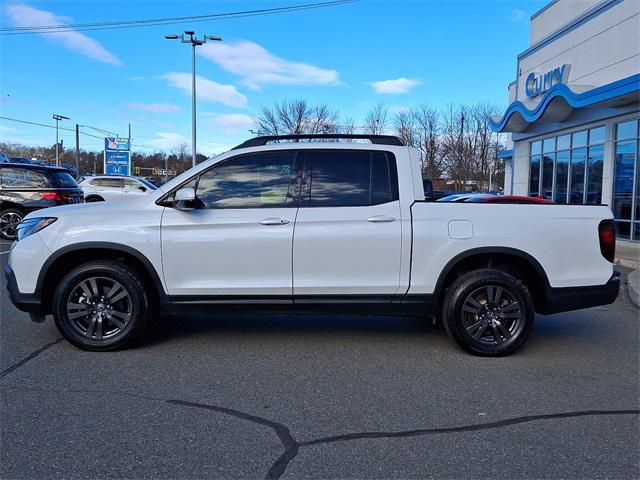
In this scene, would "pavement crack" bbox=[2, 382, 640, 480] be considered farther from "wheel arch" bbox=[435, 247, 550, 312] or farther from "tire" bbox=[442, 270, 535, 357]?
"wheel arch" bbox=[435, 247, 550, 312]

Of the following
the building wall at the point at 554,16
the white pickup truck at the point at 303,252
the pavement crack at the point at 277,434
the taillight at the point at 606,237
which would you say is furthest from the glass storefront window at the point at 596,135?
the pavement crack at the point at 277,434

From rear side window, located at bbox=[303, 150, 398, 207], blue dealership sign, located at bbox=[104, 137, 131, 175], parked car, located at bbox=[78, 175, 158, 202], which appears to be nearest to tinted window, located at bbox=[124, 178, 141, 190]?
parked car, located at bbox=[78, 175, 158, 202]

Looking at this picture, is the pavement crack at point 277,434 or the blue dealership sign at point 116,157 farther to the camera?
the blue dealership sign at point 116,157

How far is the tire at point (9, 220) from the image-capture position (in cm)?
1317

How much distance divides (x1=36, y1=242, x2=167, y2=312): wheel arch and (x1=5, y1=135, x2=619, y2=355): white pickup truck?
0.04 ft

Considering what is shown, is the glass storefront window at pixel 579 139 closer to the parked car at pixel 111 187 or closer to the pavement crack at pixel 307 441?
the pavement crack at pixel 307 441

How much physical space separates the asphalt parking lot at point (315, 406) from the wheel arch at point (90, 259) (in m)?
0.58

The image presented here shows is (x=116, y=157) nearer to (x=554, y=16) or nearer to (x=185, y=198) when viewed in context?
(x=554, y=16)

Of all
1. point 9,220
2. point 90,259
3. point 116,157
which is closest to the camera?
point 90,259

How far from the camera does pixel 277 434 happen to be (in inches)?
131

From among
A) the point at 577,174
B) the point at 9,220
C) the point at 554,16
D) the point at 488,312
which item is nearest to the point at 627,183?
the point at 577,174

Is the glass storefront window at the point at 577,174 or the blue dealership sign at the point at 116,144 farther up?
the blue dealership sign at the point at 116,144

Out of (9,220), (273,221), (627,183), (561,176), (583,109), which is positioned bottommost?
(9,220)

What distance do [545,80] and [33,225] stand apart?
1835 centimetres
